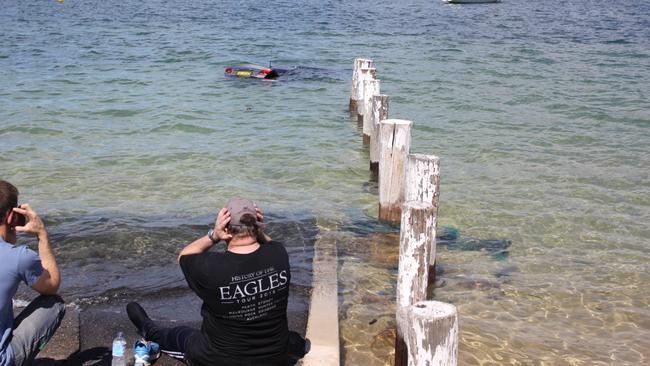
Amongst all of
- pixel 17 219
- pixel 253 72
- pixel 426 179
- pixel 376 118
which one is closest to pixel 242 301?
pixel 17 219

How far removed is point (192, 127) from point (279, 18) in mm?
28818

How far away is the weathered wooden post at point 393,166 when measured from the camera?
9.98 metres

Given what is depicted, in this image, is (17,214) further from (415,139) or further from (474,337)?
(415,139)

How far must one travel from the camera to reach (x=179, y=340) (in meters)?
5.54

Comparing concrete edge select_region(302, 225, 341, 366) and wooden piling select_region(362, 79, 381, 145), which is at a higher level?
wooden piling select_region(362, 79, 381, 145)

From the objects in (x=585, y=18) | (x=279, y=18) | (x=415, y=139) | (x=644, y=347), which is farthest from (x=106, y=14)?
(x=644, y=347)

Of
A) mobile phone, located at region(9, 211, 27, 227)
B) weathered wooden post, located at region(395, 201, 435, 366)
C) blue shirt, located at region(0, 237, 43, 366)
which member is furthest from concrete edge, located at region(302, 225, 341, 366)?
mobile phone, located at region(9, 211, 27, 227)

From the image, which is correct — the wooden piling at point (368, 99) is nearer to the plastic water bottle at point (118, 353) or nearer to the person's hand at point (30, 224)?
the plastic water bottle at point (118, 353)

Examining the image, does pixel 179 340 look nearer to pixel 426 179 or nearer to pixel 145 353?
pixel 145 353

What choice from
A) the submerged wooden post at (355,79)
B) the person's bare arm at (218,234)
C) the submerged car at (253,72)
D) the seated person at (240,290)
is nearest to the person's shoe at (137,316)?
the seated person at (240,290)

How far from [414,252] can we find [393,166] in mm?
3891

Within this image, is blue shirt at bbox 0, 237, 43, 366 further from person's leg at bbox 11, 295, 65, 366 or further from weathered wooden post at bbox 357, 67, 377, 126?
weathered wooden post at bbox 357, 67, 377, 126

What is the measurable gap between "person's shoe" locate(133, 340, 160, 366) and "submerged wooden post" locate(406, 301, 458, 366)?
82.8 inches

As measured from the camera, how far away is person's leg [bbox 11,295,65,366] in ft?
15.4
